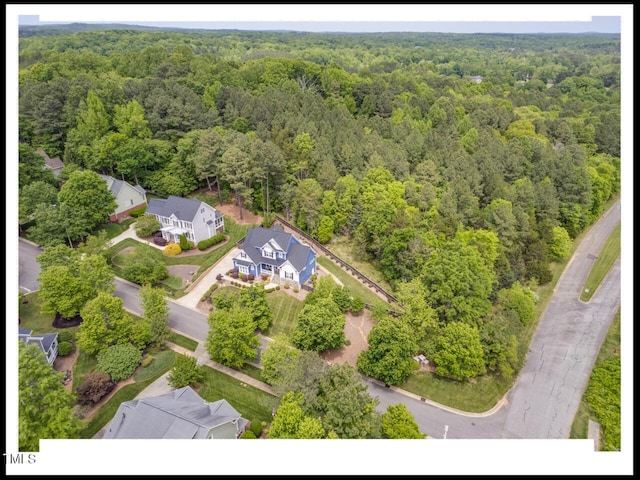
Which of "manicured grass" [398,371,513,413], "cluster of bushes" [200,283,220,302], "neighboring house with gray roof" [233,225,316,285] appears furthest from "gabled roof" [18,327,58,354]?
"manicured grass" [398,371,513,413]

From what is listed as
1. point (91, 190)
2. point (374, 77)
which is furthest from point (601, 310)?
point (374, 77)

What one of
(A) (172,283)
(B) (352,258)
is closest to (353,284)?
(B) (352,258)

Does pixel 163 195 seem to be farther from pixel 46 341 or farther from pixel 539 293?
pixel 539 293

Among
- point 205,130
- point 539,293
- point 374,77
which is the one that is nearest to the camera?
point 539,293

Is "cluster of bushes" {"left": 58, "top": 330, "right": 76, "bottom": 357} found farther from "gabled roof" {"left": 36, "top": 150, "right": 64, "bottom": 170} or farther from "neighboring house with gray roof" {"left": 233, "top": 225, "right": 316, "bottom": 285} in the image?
"gabled roof" {"left": 36, "top": 150, "right": 64, "bottom": 170}

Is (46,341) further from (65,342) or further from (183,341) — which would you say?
(183,341)

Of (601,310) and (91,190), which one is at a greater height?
(91,190)
